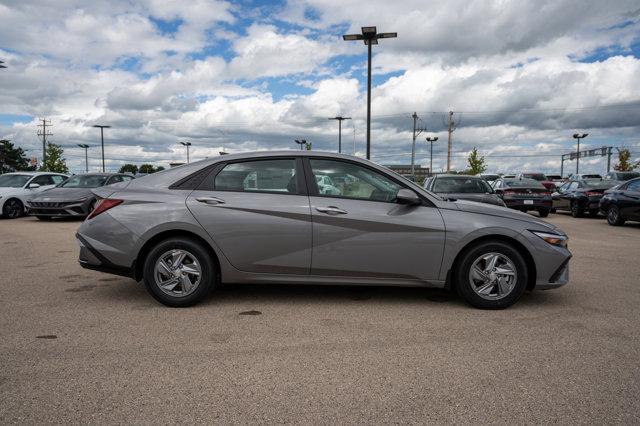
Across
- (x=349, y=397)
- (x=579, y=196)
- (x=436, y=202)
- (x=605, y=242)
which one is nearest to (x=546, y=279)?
(x=436, y=202)

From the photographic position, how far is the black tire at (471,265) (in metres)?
4.73

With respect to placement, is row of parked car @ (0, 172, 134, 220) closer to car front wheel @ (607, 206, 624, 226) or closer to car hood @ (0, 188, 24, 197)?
car hood @ (0, 188, 24, 197)

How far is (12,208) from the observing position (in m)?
15.7

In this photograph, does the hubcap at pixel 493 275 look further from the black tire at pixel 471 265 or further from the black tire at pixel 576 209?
the black tire at pixel 576 209

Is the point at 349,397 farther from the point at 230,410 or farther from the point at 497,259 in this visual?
the point at 497,259

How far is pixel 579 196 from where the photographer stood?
1727 cm

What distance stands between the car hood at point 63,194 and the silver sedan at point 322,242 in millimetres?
10520

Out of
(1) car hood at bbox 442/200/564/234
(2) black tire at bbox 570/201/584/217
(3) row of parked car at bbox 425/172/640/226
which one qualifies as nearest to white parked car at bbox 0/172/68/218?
(3) row of parked car at bbox 425/172/640/226

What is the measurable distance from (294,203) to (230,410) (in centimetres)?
233

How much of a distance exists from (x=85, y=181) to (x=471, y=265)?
14085 millimetres

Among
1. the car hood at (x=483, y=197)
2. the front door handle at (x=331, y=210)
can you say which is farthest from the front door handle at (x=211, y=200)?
the car hood at (x=483, y=197)

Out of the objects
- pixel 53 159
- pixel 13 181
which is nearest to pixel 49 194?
pixel 13 181

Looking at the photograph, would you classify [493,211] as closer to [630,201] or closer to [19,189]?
[630,201]

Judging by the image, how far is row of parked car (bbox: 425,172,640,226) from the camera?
12.4m
